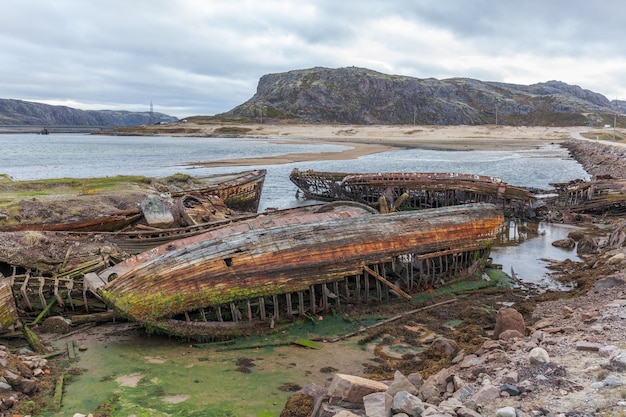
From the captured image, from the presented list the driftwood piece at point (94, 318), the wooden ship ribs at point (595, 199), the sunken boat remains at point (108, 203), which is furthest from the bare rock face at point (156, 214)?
the wooden ship ribs at point (595, 199)

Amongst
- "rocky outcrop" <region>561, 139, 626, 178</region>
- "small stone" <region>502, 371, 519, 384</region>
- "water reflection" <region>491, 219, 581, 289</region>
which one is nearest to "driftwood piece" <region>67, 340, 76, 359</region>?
"small stone" <region>502, 371, 519, 384</region>

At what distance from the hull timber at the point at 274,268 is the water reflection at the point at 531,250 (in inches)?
180

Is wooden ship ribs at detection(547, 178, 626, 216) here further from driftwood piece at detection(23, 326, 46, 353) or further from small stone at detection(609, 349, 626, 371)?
driftwood piece at detection(23, 326, 46, 353)

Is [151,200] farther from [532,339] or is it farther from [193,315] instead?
[532,339]

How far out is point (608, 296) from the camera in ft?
47.6

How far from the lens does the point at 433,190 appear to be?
36531 millimetres

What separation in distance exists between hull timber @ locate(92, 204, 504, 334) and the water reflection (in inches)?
180

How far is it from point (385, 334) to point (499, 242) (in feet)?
55.0

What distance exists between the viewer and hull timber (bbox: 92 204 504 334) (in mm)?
13445

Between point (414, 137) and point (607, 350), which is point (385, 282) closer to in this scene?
point (607, 350)

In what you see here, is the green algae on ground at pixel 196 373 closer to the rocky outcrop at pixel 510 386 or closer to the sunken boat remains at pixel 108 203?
the rocky outcrop at pixel 510 386

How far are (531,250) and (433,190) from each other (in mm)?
11230

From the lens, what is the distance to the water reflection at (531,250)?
21.6m

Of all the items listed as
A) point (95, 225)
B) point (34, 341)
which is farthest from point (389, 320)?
point (95, 225)
